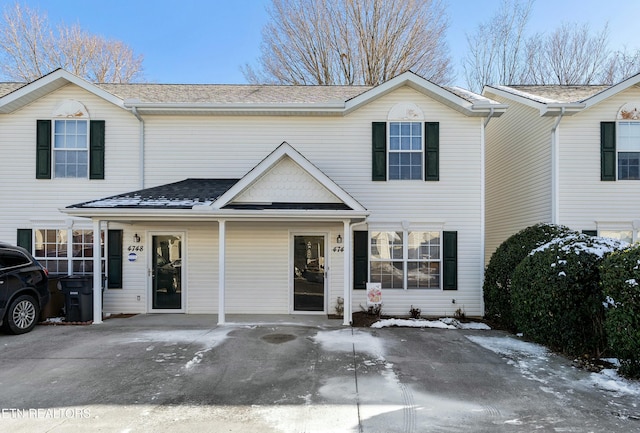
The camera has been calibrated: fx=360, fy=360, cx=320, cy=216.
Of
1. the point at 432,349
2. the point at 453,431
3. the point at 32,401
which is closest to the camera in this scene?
the point at 453,431

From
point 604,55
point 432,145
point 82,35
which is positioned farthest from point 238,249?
point 604,55

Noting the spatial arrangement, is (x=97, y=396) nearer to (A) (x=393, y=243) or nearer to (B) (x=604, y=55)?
(A) (x=393, y=243)

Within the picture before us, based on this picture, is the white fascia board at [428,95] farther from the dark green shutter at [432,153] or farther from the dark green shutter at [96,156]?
the dark green shutter at [96,156]

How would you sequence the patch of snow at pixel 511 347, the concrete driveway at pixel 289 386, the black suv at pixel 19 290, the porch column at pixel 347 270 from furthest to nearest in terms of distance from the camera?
1. the porch column at pixel 347 270
2. the black suv at pixel 19 290
3. the patch of snow at pixel 511 347
4. the concrete driveway at pixel 289 386

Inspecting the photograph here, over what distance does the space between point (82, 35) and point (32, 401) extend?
886 inches

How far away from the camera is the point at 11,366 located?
16.7ft

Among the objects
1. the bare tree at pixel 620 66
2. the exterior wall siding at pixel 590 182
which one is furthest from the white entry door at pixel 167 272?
the bare tree at pixel 620 66

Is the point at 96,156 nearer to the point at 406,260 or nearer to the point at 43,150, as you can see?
the point at 43,150

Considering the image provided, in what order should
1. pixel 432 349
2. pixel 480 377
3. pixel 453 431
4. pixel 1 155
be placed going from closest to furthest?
pixel 453 431
pixel 480 377
pixel 432 349
pixel 1 155

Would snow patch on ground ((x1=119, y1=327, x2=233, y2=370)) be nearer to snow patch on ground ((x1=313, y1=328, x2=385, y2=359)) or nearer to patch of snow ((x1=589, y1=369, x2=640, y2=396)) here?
snow patch on ground ((x1=313, y1=328, x2=385, y2=359))

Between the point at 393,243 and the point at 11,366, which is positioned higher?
the point at 393,243

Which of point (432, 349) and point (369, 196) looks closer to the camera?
point (432, 349)

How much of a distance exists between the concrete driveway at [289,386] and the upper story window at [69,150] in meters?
3.91

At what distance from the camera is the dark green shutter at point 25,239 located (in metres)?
8.55
